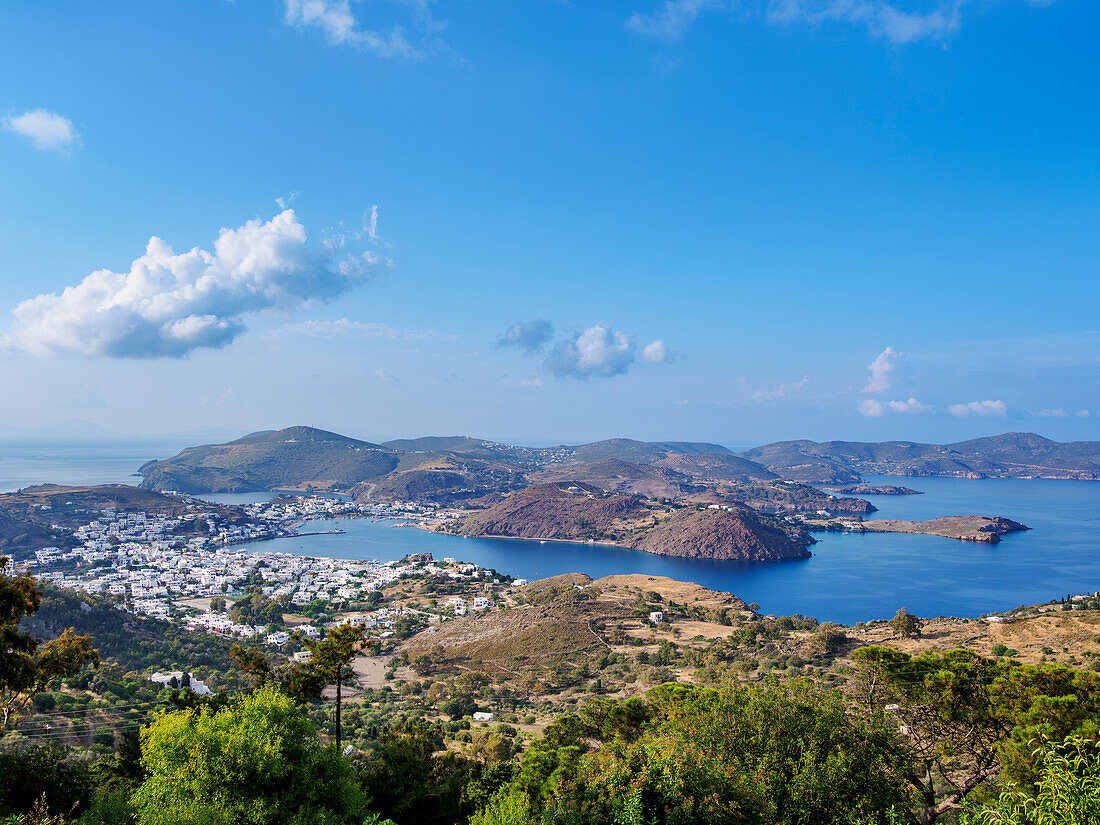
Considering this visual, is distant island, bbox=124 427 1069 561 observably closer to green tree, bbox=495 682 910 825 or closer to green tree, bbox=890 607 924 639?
green tree, bbox=890 607 924 639

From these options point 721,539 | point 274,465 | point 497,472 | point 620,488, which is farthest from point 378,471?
point 721,539

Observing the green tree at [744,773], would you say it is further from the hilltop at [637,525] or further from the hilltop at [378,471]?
the hilltop at [378,471]

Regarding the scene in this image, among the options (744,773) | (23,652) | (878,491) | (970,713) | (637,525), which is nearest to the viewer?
(744,773)

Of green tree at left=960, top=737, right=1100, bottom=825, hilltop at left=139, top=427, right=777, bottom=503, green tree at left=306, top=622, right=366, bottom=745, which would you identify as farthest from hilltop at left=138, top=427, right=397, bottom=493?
green tree at left=960, top=737, right=1100, bottom=825

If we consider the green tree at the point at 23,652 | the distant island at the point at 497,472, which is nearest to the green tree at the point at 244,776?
the green tree at the point at 23,652

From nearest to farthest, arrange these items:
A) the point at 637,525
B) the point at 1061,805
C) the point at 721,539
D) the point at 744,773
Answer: the point at 1061,805 → the point at 744,773 → the point at 721,539 → the point at 637,525

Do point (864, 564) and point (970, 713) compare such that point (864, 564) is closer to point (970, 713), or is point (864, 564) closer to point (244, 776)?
point (970, 713)

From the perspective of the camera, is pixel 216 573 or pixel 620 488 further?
pixel 620 488
